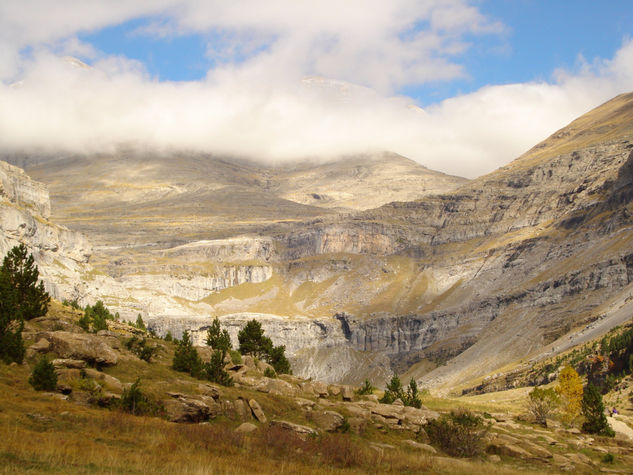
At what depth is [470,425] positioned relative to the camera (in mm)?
39625

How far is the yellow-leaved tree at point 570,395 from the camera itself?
6654cm

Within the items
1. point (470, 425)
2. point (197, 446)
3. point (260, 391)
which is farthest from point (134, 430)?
point (470, 425)

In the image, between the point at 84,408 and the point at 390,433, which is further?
the point at 390,433

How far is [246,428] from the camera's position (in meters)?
30.1

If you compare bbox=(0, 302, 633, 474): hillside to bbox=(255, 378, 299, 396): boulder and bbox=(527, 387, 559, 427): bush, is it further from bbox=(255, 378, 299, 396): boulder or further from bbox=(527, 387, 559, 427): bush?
bbox=(527, 387, 559, 427): bush

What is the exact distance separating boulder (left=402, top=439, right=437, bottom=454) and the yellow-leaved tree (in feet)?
119

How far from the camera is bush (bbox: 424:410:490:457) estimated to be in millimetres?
35562

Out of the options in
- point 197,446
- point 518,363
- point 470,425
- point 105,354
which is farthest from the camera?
point 518,363

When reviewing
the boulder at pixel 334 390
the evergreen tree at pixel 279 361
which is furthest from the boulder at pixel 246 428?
the evergreen tree at pixel 279 361

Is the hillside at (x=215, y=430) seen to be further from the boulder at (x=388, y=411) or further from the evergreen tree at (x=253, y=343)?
the evergreen tree at (x=253, y=343)

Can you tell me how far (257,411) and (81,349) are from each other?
1120 centimetres

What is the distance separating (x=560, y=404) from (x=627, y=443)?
23.0m

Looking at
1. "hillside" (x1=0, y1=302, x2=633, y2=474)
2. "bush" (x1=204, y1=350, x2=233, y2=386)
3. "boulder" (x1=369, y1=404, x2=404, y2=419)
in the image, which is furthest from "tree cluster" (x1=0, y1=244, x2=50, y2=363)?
"boulder" (x1=369, y1=404, x2=404, y2=419)

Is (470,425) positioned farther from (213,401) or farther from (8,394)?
(8,394)
